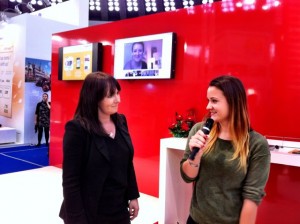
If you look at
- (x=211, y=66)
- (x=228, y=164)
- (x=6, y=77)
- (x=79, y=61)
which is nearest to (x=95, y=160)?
(x=228, y=164)

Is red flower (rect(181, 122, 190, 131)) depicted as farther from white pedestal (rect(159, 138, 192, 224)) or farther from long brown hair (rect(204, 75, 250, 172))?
long brown hair (rect(204, 75, 250, 172))

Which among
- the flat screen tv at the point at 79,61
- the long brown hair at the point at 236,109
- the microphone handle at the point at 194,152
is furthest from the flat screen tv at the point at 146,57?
the microphone handle at the point at 194,152

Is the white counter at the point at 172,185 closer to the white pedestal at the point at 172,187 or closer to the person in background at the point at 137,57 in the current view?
the white pedestal at the point at 172,187

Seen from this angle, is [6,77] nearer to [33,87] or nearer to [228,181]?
[33,87]

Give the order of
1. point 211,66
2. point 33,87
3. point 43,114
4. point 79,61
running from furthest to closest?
Answer: 1. point 33,87
2. point 43,114
3. point 79,61
4. point 211,66

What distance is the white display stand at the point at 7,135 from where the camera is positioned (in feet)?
25.6

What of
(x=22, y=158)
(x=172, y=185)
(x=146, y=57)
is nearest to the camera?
(x=172, y=185)

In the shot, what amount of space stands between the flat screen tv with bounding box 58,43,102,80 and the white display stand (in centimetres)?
363

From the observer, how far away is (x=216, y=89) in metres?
1.34

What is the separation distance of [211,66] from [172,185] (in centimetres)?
137

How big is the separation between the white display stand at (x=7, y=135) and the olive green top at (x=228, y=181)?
25.2 ft

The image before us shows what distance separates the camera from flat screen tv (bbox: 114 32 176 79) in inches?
140

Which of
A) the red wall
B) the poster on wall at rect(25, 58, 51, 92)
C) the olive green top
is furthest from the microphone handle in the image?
the poster on wall at rect(25, 58, 51, 92)

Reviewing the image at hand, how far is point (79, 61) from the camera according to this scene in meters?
4.80
